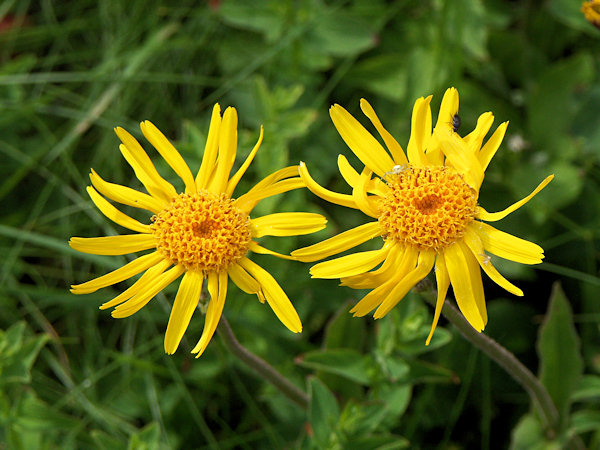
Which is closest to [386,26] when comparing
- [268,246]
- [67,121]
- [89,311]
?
[268,246]

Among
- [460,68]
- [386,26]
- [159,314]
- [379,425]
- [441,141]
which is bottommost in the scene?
[379,425]

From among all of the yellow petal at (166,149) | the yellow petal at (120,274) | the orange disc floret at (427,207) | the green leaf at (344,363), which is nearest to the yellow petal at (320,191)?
the orange disc floret at (427,207)

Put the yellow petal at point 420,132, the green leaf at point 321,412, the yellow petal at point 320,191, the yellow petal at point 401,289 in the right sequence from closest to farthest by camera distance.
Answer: the yellow petal at point 401,289, the yellow petal at point 320,191, the yellow petal at point 420,132, the green leaf at point 321,412

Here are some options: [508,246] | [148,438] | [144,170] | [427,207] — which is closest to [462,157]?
[427,207]

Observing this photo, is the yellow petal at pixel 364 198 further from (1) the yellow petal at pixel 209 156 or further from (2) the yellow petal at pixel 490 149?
(1) the yellow petal at pixel 209 156

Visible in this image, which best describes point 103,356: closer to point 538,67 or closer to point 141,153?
point 141,153
